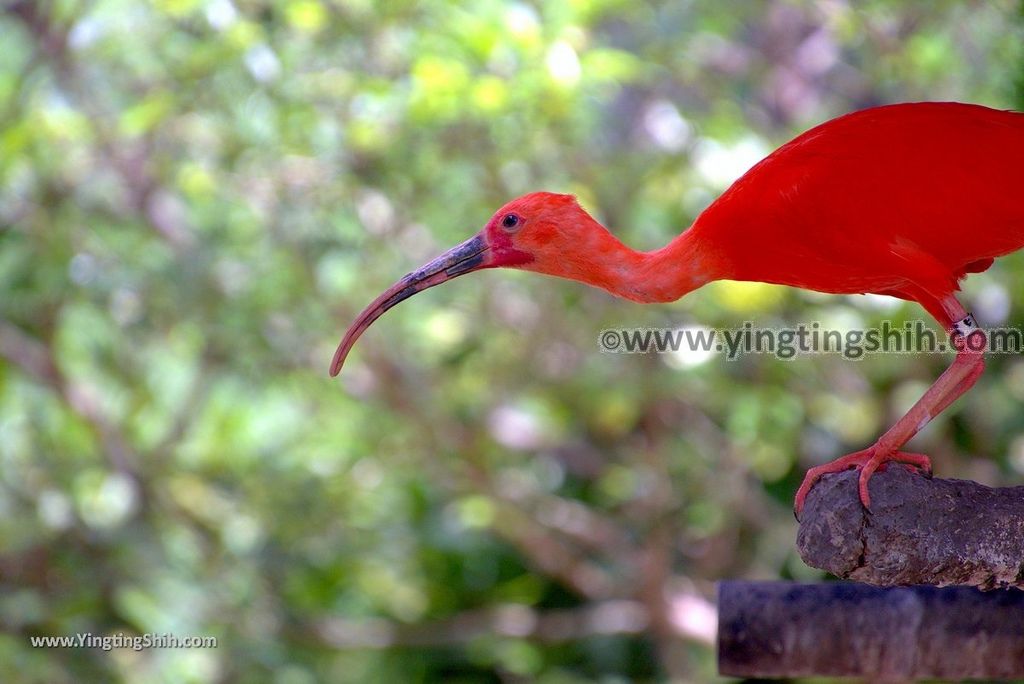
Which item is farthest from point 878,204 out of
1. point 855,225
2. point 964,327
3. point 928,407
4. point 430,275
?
point 430,275

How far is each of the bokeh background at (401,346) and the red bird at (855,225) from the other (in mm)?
1739

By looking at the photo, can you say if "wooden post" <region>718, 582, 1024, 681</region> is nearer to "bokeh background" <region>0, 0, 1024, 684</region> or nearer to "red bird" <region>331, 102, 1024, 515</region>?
"red bird" <region>331, 102, 1024, 515</region>

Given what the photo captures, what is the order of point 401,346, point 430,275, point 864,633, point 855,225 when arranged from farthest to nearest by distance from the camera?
point 401,346 < point 864,633 < point 430,275 < point 855,225

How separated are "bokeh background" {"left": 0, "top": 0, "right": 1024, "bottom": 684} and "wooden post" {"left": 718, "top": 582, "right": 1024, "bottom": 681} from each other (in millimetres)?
2101

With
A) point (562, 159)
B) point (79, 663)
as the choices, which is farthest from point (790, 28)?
point (79, 663)

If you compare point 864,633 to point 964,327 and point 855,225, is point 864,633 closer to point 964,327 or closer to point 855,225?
point 964,327

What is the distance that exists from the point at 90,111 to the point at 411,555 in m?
3.24

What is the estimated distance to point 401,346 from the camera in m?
6.11

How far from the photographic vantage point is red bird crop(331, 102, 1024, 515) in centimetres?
254

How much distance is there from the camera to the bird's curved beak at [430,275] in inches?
107

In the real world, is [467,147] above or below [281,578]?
above

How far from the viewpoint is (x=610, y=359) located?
5.62 meters

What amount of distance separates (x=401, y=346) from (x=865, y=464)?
3.76 m

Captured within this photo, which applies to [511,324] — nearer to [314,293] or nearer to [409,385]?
[409,385]
